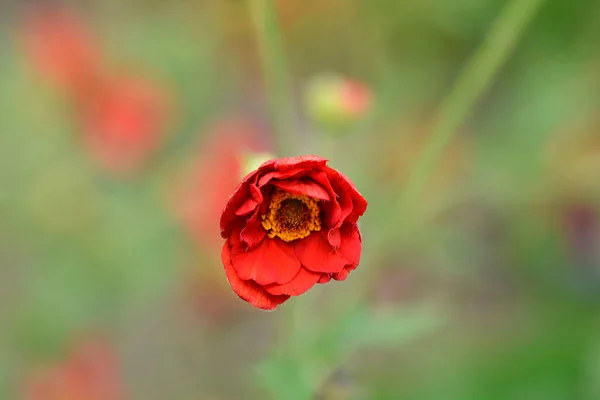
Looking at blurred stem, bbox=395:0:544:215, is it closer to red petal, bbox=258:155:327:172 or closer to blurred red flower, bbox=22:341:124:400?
red petal, bbox=258:155:327:172

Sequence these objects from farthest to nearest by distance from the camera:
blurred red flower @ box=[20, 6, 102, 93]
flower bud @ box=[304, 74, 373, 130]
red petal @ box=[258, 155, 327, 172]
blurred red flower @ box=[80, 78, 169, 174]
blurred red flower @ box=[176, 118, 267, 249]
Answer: blurred red flower @ box=[20, 6, 102, 93]
blurred red flower @ box=[80, 78, 169, 174]
blurred red flower @ box=[176, 118, 267, 249]
flower bud @ box=[304, 74, 373, 130]
red petal @ box=[258, 155, 327, 172]

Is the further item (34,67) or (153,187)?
(34,67)

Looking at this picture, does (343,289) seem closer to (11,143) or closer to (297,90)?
(297,90)

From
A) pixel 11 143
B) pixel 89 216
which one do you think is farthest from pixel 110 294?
pixel 11 143

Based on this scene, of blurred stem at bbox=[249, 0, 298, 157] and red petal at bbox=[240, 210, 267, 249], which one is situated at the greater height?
blurred stem at bbox=[249, 0, 298, 157]

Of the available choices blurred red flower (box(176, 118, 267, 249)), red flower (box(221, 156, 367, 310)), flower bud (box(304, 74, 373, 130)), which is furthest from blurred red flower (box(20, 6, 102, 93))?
red flower (box(221, 156, 367, 310))

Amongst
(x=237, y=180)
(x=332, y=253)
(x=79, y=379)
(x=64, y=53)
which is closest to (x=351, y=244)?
(x=332, y=253)
